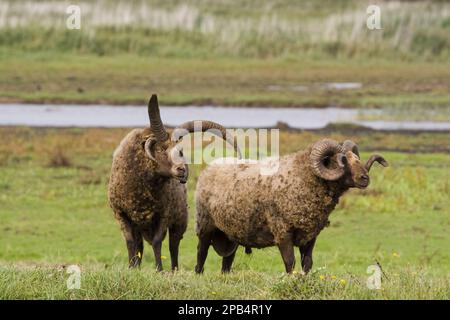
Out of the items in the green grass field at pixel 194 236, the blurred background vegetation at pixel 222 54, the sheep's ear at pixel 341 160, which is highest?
the sheep's ear at pixel 341 160

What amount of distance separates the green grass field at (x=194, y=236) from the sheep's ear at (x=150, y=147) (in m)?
1.48

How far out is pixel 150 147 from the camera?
1303 centimetres

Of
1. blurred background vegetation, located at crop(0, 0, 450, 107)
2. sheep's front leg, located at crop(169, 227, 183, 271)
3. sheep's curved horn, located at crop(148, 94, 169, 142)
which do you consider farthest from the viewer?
blurred background vegetation, located at crop(0, 0, 450, 107)

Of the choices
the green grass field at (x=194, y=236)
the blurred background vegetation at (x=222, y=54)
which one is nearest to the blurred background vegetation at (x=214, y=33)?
the blurred background vegetation at (x=222, y=54)

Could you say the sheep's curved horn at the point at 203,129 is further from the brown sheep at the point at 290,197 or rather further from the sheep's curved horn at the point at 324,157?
the sheep's curved horn at the point at 324,157

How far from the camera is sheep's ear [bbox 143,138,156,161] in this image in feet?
42.4

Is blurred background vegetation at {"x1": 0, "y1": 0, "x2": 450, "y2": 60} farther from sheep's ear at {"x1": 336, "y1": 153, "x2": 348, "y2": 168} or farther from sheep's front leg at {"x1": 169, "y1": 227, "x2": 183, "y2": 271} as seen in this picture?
sheep's ear at {"x1": 336, "y1": 153, "x2": 348, "y2": 168}

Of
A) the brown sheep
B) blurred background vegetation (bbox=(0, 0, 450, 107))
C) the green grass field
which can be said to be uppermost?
the brown sheep

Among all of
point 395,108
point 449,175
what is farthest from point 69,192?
point 395,108

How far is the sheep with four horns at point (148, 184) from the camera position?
12945 millimetres

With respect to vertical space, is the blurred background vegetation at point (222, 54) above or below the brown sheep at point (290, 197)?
below

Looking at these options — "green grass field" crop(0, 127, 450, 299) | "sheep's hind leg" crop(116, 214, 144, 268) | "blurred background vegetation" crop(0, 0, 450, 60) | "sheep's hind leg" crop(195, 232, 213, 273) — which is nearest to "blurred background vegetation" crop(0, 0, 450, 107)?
"blurred background vegetation" crop(0, 0, 450, 60)

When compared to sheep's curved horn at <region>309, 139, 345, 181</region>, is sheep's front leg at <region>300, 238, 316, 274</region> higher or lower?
lower
